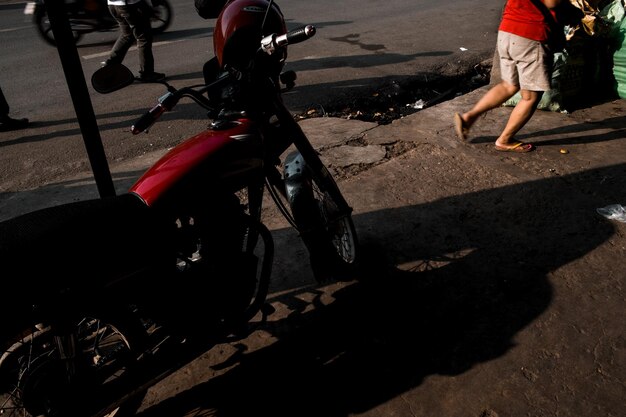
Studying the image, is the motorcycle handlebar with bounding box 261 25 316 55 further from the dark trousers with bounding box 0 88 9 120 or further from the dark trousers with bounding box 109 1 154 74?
the dark trousers with bounding box 109 1 154 74

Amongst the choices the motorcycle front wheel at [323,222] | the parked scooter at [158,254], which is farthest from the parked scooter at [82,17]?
the parked scooter at [158,254]

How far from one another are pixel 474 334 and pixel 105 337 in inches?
70.2

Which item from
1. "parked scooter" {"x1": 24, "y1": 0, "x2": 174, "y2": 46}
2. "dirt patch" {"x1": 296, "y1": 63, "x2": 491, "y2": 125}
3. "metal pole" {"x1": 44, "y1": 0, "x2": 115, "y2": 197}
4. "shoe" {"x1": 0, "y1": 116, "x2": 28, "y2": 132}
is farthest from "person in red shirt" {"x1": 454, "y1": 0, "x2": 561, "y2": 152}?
"parked scooter" {"x1": 24, "y1": 0, "x2": 174, "y2": 46}

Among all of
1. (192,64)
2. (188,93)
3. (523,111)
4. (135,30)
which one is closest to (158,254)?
(188,93)

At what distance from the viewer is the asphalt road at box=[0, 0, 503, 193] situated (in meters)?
5.25

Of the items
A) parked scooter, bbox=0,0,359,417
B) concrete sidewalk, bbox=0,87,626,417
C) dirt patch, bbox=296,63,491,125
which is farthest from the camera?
dirt patch, bbox=296,63,491,125

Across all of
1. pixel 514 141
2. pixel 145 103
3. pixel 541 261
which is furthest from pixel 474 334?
pixel 145 103

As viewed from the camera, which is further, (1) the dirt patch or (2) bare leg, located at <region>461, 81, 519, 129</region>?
(1) the dirt patch

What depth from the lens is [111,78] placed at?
217 cm

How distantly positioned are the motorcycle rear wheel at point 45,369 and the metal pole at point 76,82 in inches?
33.6

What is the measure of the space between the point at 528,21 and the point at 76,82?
3.31m

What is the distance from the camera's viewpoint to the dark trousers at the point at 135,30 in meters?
6.44

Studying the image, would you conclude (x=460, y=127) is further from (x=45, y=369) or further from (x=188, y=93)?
(x=45, y=369)

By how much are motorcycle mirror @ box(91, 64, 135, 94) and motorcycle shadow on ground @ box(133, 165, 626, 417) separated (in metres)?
1.41
